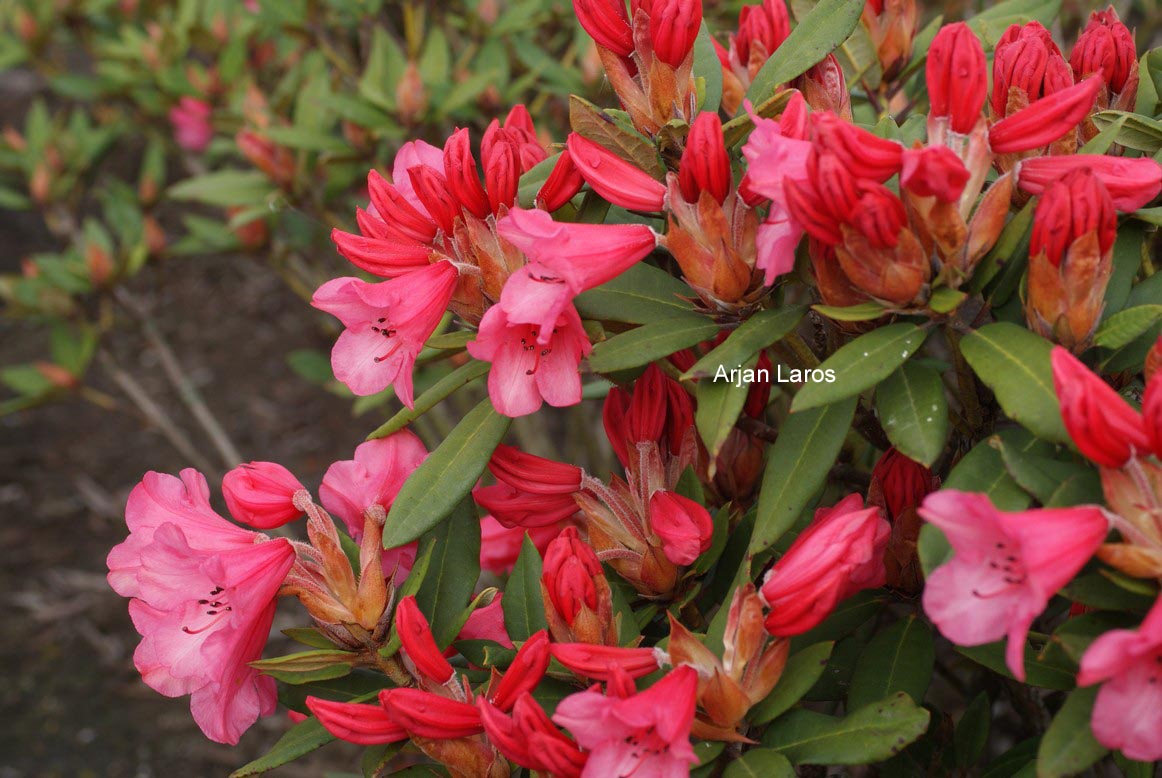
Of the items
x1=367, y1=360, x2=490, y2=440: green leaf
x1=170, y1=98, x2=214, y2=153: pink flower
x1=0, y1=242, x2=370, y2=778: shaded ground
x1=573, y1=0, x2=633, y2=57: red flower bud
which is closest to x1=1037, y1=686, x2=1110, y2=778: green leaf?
x1=367, y1=360, x2=490, y2=440: green leaf

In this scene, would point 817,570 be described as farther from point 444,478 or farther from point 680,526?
point 444,478

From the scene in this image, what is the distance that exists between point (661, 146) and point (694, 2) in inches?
5.6

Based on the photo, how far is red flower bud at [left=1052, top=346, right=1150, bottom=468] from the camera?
2.69ft

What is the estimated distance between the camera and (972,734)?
1375 millimetres

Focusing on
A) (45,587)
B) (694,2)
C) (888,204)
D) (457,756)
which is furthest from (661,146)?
(45,587)

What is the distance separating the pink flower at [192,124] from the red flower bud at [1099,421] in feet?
8.64

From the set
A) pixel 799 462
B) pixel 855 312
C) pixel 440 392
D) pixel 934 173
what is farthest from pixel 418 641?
pixel 934 173

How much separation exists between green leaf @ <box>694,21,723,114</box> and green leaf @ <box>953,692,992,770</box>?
78cm

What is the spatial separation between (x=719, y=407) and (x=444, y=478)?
1.01ft

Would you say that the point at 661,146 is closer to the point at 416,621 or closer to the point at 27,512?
the point at 416,621

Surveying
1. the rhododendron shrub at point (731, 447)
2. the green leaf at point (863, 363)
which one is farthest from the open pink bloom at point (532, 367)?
the green leaf at point (863, 363)

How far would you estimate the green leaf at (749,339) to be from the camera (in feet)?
3.37

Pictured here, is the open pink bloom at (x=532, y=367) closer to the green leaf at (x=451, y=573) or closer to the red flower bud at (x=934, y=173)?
the green leaf at (x=451, y=573)

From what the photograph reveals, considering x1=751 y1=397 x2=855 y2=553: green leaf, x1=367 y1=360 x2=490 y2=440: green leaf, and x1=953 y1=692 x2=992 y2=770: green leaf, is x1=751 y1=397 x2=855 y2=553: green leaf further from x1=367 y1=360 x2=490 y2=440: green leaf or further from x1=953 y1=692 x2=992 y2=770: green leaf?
x1=953 y1=692 x2=992 y2=770: green leaf
